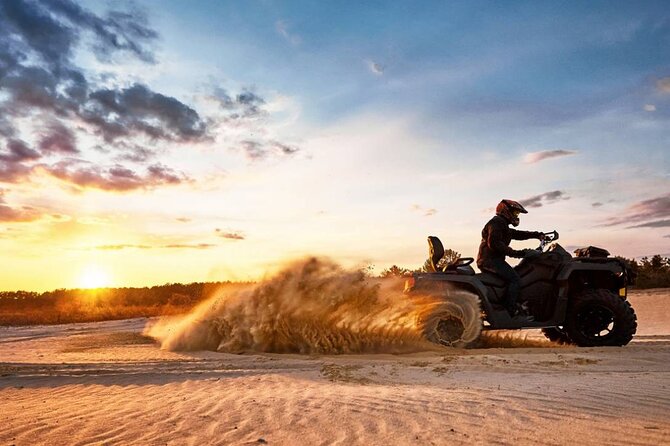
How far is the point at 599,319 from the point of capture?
32.6 feet

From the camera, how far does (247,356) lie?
9891mm

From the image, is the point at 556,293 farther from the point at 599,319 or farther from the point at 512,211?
the point at 512,211

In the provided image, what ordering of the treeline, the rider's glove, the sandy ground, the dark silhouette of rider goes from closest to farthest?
the sandy ground, the dark silhouette of rider, the rider's glove, the treeline

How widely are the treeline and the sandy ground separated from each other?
46.6 feet

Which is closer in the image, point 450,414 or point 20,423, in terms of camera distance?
point 450,414

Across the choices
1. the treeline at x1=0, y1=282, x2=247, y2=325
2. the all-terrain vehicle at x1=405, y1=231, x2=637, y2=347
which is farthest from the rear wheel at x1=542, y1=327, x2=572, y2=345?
the treeline at x1=0, y1=282, x2=247, y2=325

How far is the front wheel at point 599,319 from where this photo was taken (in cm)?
960

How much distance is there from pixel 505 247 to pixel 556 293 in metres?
1.21

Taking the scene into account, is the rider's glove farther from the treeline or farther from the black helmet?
the treeline

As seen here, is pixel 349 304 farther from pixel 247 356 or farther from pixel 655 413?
pixel 655 413

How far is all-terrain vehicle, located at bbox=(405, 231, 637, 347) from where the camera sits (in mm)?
9711

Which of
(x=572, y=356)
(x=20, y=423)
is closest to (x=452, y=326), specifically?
(x=572, y=356)

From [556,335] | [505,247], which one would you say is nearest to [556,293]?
[505,247]

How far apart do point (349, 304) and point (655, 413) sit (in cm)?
630
